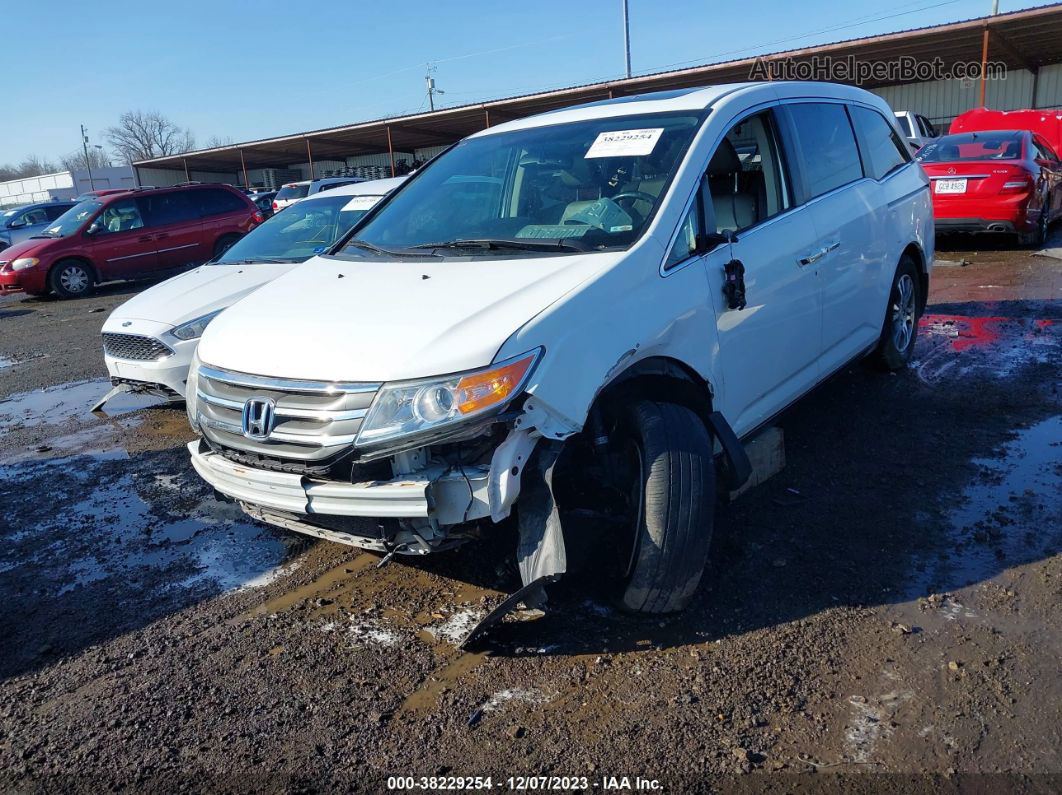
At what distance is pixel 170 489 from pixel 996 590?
14.0 feet

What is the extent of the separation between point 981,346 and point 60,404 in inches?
303

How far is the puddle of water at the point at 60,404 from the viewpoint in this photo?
22.1 ft

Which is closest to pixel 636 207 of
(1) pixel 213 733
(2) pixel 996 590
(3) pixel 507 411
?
(3) pixel 507 411

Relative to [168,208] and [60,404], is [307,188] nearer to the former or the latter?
[168,208]

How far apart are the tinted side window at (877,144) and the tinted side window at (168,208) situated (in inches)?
512

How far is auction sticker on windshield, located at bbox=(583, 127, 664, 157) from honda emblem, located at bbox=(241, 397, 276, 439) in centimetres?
187

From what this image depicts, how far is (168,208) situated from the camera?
49.9 feet

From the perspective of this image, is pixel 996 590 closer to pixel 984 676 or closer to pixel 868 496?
pixel 984 676

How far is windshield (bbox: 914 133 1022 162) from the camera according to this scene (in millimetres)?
11180

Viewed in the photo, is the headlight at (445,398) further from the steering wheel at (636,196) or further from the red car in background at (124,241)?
the red car in background at (124,241)

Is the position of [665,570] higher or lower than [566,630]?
higher

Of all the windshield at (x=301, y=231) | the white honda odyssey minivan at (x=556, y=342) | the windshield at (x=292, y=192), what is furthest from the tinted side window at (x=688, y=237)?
the windshield at (x=292, y=192)

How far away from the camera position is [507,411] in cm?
270

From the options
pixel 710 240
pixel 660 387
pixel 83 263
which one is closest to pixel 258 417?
pixel 660 387
